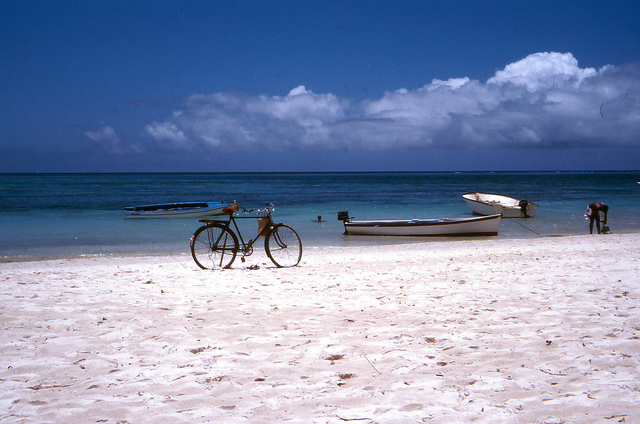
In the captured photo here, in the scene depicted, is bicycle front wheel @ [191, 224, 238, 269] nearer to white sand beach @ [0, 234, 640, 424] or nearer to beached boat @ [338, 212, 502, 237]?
white sand beach @ [0, 234, 640, 424]

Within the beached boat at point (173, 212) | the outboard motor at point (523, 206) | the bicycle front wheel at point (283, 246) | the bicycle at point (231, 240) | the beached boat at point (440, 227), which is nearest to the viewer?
the bicycle at point (231, 240)

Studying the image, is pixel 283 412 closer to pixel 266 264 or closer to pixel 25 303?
pixel 25 303

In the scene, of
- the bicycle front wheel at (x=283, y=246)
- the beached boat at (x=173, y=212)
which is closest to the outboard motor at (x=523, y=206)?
the beached boat at (x=173, y=212)

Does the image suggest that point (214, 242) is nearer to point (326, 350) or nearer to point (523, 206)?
point (326, 350)

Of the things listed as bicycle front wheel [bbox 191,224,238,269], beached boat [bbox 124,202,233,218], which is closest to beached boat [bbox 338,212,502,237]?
bicycle front wheel [bbox 191,224,238,269]

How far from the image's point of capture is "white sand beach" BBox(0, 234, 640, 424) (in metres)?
3.31

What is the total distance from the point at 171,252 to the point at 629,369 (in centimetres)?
1479

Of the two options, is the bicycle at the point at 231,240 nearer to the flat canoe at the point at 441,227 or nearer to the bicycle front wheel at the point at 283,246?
the bicycle front wheel at the point at 283,246

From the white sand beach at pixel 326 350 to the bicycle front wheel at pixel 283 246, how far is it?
170cm

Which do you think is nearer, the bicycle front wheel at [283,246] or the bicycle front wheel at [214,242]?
the bicycle front wheel at [214,242]

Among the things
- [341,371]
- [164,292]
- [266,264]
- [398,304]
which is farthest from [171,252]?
[341,371]

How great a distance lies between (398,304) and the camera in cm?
627

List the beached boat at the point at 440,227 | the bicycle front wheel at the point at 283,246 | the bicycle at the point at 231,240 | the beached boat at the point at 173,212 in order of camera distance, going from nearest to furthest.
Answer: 1. the bicycle at the point at 231,240
2. the bicycle front wheel at the point at 283,246
3. the beached boat at the point at 440,227
4. the beached boat at the point at 173,212

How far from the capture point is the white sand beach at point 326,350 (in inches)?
130
